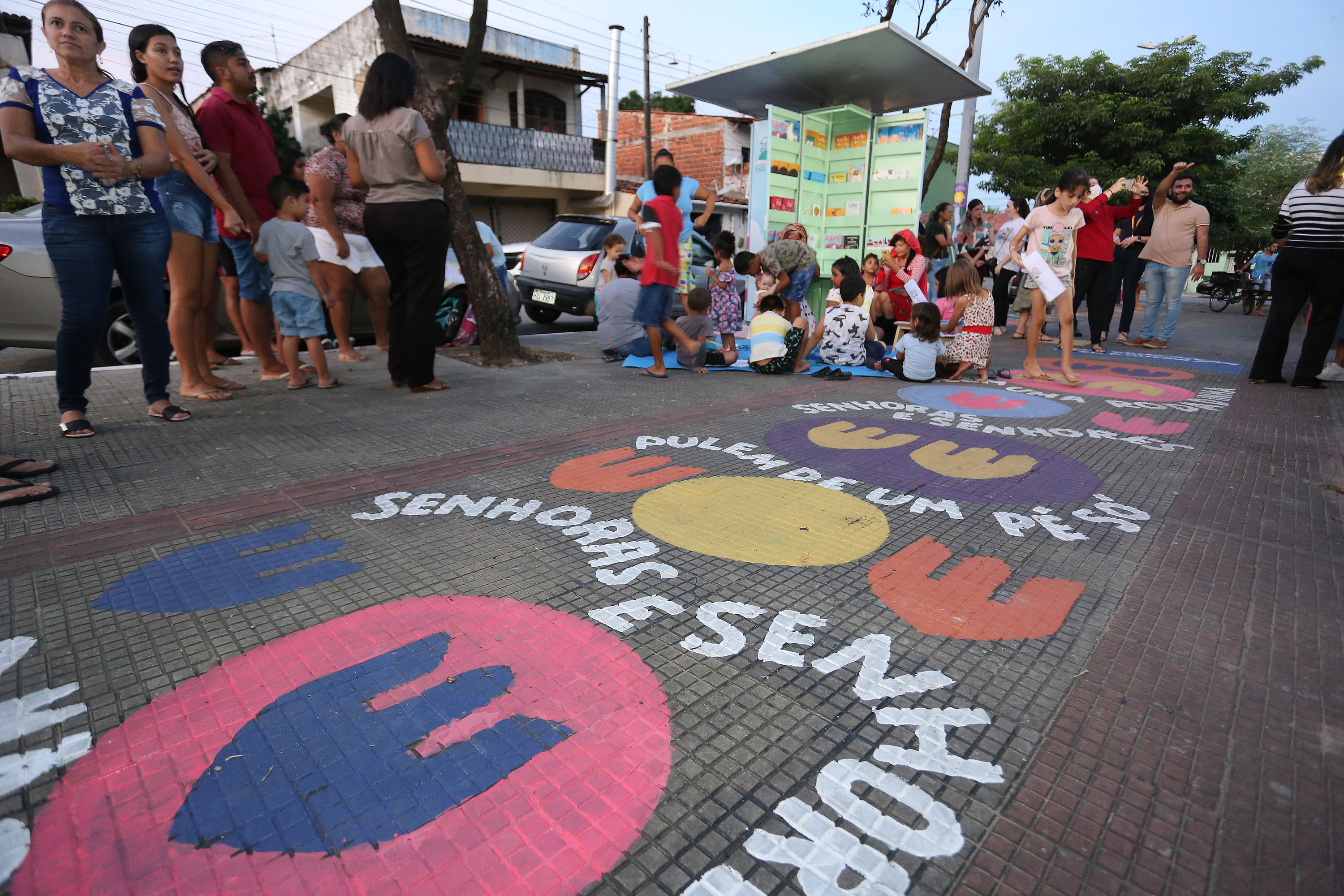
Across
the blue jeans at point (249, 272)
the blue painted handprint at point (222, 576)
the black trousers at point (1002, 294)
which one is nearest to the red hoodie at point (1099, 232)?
the black trousers at point (1002, 294)

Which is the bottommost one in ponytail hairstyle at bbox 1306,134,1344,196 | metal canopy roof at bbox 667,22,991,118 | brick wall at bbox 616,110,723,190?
ponytail hairstyle at bbox 1306,134,1344,196

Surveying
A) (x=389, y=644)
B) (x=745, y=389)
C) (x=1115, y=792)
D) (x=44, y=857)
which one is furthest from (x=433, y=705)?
(x=745, y=389)

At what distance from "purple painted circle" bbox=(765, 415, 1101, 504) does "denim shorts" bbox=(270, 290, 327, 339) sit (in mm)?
3136

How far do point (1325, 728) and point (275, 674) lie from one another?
246 cm

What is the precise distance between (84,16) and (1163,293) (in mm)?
10100

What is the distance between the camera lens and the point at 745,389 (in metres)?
5.32

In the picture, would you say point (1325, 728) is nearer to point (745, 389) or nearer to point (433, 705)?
point (433, 705)

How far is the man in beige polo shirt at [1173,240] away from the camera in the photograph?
752 cm

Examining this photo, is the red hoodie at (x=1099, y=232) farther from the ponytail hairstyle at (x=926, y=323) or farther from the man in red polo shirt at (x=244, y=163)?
the man in red polo shirt at (x=244, y=163)

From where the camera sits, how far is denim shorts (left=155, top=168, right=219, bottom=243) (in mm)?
3787

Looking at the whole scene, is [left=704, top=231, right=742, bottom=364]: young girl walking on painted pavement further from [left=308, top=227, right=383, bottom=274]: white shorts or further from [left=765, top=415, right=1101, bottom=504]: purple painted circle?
[left=308, top=227, right=383, bottom=274]: white shorts

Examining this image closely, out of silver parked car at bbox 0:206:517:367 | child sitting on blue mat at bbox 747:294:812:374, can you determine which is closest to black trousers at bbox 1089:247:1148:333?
child sitting on blue mat at bbox 747:294:812:374

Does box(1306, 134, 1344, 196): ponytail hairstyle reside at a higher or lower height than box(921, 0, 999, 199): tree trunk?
lower

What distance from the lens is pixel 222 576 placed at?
6.96 ft
